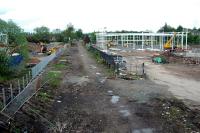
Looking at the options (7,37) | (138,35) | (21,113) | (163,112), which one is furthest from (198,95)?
(138,35)

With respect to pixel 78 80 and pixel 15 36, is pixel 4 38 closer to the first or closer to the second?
pixel 15 36

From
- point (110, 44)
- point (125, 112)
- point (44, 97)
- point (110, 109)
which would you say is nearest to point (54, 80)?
point (44, 97)

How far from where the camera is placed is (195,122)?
12562mm

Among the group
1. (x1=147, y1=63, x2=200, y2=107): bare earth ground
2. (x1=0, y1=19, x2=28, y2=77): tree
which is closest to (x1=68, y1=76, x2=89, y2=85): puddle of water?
(x1=0, y1=19, x2=28, y2=77): tree

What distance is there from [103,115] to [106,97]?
12.2ft

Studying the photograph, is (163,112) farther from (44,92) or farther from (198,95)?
(44,92)

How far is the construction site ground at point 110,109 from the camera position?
1175 cm

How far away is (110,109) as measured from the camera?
1443 cm

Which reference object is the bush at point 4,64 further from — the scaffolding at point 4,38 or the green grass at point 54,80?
the scaffolding at point 4,38

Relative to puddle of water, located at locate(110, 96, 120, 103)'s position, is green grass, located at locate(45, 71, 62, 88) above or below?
above

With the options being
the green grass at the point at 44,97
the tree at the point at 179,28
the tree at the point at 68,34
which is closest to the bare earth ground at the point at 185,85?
the green grass at the point at 44,97

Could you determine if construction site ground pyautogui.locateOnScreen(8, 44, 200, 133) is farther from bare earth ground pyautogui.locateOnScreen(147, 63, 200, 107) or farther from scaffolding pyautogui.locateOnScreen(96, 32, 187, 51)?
scaffolding pyautogui.locateOnScreen(96, 32, 187, 51)

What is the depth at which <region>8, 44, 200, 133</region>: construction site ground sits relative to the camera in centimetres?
1175

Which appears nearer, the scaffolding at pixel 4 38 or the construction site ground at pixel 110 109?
the construction site ground at pixel 110 109
